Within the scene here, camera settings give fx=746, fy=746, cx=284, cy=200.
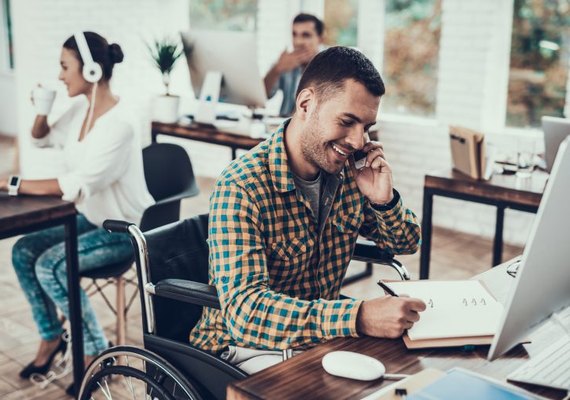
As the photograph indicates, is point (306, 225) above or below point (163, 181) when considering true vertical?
above

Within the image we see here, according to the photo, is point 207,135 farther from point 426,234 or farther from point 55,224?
point 55,224

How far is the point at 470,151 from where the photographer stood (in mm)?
2684

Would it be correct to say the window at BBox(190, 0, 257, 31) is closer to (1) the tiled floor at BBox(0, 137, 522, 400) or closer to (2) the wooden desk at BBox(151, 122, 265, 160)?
(1) the tiled floor at BBox(0, 137, 522, 400)

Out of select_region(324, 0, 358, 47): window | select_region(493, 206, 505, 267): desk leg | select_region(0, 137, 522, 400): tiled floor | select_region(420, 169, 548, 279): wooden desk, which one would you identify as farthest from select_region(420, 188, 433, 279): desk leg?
select_region(324, 0, 358, 47): window

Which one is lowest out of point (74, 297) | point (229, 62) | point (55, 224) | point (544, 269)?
point (74, 297)

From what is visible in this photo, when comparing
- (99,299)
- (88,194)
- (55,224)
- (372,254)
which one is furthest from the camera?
(99,299)

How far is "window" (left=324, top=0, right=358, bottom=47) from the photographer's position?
198 inches

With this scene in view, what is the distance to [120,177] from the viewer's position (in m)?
2.60

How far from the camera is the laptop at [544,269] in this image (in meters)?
0.95

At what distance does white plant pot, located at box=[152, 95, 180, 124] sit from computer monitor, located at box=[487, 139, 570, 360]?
332cm

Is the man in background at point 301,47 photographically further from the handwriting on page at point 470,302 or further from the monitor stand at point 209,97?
the handwriting on page at point 470,302

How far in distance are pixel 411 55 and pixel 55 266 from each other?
3033 mm

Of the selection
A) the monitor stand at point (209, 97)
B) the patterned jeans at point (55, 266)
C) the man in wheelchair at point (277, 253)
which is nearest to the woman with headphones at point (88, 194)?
the patterned jeans at point (55, 266)

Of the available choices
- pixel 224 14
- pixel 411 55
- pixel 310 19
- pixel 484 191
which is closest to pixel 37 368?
pixel 484 191
